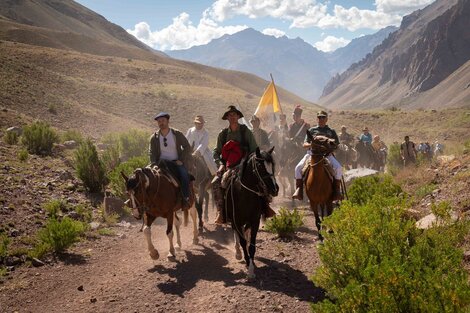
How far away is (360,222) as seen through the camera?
493 cm

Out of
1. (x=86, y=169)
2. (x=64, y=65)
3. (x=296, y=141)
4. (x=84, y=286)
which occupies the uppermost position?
(x=64, y=65)

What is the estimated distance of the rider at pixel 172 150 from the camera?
854cm

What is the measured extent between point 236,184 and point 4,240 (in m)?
5.17

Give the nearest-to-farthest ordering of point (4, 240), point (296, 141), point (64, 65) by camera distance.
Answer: point (4, 240) < point (296, 141) < point (64, 65)

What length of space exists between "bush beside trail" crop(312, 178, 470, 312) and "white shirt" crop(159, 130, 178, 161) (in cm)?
417

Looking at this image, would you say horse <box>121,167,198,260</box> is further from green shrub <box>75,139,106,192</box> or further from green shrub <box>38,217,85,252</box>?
green shrub <box>75,139,106,192</box>

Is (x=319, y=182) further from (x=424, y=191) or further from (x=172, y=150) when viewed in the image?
(x=424, y=191)

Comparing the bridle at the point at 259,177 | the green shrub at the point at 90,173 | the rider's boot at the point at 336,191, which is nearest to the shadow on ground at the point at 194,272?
the bridle at the point at 259,177

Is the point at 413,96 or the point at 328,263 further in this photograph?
the point at 413,96

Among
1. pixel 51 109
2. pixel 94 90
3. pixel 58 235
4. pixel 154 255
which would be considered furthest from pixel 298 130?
pixel 94 90

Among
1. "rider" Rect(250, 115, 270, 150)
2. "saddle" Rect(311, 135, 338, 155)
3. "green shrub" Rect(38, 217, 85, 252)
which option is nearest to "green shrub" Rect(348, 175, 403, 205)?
"saddle" Rect(311, 135, 338, 155)

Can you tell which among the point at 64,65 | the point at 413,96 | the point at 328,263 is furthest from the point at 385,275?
the point at 413,96

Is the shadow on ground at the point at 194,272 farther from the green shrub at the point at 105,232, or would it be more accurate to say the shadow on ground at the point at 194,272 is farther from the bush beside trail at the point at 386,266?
the green shrub at the point at 105,232

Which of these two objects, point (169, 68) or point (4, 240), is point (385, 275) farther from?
point (169, 68)
